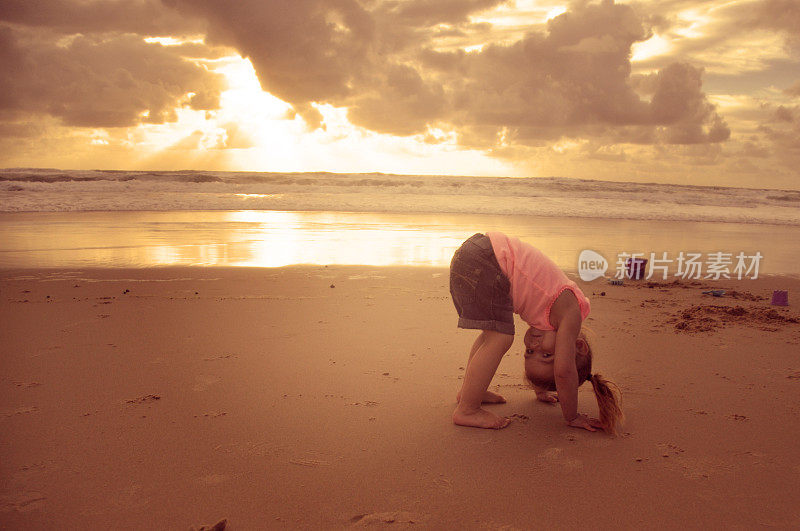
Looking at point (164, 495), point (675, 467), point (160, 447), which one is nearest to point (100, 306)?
point (160, 447)

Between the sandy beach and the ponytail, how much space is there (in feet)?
0.28

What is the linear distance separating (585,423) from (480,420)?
55 centimetres

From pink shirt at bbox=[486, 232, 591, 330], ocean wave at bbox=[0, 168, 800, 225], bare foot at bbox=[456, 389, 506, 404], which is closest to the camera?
pink shirt at bbox=[486, 232, 591, 330]

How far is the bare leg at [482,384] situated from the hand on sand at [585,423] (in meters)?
0.36

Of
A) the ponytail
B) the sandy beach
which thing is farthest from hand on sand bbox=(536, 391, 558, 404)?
the ponytail

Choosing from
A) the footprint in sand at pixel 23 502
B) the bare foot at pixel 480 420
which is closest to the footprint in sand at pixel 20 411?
the footprint in sand at pixel 23 502

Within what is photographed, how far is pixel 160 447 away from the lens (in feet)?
8.50

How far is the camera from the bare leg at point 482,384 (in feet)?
9.36

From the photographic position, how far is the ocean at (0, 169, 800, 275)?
29.0 feet

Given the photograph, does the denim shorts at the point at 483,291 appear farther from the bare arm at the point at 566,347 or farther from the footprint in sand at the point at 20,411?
the footprint in sand at the point at 20,411

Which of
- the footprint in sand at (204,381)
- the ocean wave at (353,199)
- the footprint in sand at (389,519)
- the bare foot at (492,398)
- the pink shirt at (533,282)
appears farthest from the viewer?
the ocean wave at (353,199)

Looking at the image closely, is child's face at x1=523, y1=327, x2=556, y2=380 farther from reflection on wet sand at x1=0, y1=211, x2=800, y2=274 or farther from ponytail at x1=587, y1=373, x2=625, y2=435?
reflection on wet sand at x1=0, y1=211, x2=800, y2=274

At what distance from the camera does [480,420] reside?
2.85 meters

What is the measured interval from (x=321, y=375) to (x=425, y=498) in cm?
152
